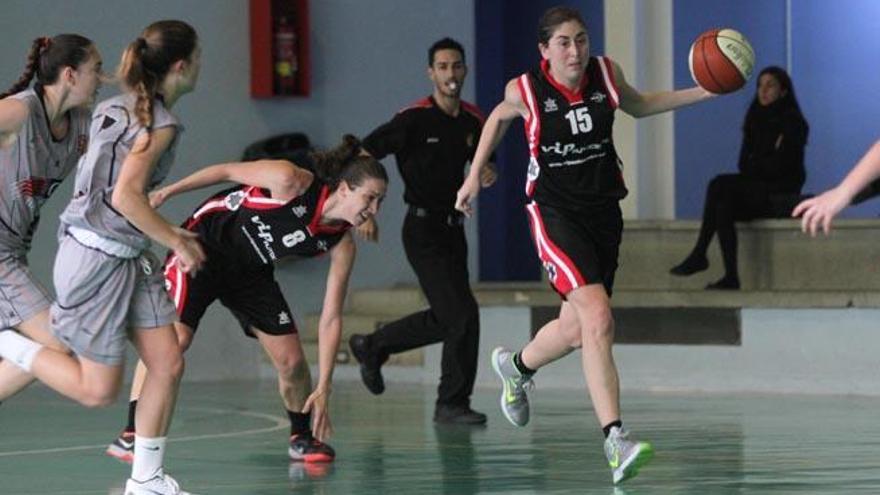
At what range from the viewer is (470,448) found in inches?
400

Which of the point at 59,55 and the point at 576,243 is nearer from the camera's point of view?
the point at 59,55

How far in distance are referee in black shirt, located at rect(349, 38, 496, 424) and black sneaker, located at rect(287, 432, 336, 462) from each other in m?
2.11

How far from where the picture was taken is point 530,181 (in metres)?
9.47

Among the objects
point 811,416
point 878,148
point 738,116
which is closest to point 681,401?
point 811,416

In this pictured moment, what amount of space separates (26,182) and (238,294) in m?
1.31

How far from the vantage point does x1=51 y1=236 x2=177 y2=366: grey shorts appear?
7.64 metres

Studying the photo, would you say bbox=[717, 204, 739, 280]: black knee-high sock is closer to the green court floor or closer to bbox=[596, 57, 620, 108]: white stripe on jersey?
the green court floor

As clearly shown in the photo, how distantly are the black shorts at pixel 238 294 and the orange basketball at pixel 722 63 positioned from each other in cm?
213

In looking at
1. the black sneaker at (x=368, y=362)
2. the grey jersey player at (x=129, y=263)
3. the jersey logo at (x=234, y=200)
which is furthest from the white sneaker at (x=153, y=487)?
the black sneaker at (x=368, y=362)

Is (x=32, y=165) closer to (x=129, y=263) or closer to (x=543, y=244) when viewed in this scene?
(x=129, y=263)

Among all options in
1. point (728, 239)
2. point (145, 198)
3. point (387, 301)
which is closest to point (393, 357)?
point (387, 301)

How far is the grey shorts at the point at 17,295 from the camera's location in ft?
27.9

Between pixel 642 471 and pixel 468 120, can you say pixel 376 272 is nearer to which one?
pixel 468 120

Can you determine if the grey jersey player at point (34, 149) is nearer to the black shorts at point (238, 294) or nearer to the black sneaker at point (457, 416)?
the black shorts at point (238, 294)
